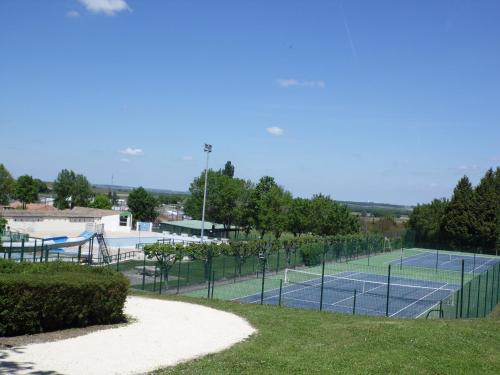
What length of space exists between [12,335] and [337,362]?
7.29 metres

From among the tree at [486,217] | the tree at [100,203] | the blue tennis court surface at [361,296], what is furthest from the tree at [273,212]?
the tree at [100,203]

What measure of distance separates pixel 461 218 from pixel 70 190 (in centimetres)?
8010

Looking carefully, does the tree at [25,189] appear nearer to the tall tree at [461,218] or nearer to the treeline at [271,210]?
the treeline at [271,210]

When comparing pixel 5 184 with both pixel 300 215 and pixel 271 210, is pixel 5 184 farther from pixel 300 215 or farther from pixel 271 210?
pixel 300 215

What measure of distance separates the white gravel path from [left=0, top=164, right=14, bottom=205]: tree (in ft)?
291

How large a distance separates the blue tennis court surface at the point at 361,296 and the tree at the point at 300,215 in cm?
3511

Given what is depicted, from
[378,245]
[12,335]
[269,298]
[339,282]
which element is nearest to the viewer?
[12,335]

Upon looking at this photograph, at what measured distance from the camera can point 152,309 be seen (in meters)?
17.5

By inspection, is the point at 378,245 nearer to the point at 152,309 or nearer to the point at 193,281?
the point at 193,281

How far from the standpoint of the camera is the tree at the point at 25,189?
108125mm

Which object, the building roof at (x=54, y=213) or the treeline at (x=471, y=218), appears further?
the treeline at (x=471, y=218)

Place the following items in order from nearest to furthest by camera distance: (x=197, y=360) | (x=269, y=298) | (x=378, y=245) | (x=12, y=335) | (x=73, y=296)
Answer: (x=197, y=360) → (x=12, y=335) → (x=73, y=296) → (x=269, y=298) → (x=378, y=245)

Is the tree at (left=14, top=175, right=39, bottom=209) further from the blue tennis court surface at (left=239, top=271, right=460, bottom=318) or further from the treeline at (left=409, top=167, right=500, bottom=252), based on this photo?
the blue tennis court surface at (left=239, top=271, right=460, bottom=318)

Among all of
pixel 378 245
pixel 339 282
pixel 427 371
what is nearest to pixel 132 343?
pixel 427 371
